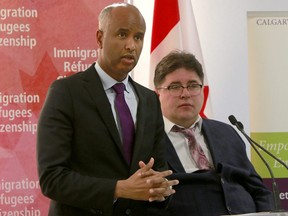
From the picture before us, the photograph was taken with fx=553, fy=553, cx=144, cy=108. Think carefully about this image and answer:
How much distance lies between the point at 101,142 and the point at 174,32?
5.67 ft

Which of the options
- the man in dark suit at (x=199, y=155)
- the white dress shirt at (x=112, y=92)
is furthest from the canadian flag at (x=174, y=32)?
the white dress shirt at (x=112, y=92)

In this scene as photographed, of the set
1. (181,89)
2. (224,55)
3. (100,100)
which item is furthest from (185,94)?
(224,55)

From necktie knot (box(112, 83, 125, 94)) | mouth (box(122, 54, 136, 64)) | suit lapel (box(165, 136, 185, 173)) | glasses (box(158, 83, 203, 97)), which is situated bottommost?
suit lapel (box(165, 136, 185, 173))

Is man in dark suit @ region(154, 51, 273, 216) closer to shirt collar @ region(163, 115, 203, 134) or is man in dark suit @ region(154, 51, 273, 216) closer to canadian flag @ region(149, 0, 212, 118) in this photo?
shirt collar @ region(163, 115, 203, 134)

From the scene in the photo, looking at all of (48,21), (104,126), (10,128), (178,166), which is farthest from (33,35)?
(104,126)

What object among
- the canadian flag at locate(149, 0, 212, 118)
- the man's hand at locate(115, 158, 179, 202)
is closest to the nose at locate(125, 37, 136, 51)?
the man's hand at locate(115, 158, 179, 202)

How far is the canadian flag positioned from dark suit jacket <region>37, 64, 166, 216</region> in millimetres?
1475

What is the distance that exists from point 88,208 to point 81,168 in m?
0.15

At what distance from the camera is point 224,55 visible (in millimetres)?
3797

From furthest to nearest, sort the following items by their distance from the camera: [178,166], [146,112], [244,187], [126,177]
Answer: [244,187] < [178,166] < [146,112] < [126,177]

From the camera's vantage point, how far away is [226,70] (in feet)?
12.4

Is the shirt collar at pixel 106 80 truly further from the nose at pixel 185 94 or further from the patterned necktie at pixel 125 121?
the nose at pixel 185 94

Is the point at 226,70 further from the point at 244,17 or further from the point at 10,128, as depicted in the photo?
the point at 10,128

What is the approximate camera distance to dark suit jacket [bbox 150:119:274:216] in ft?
8.26
